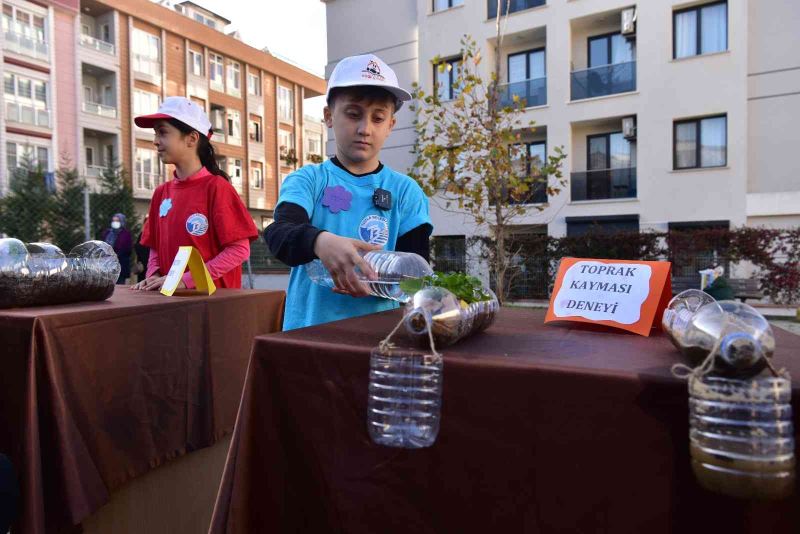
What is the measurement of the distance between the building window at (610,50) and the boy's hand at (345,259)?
15983 millimetres

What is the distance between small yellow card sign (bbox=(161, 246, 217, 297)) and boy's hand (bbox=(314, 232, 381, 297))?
105cm

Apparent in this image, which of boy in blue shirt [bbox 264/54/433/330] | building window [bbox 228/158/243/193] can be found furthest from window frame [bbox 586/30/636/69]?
building window [bbox 228/158/243/193]

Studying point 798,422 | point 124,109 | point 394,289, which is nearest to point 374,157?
point 394,289

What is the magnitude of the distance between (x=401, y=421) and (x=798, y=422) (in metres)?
0.57

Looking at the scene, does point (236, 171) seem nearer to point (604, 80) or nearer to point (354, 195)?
point (604, 80)

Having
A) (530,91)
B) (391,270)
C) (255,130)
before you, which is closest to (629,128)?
(530,91)

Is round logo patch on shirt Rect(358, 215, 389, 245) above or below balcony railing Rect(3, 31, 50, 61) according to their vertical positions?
below

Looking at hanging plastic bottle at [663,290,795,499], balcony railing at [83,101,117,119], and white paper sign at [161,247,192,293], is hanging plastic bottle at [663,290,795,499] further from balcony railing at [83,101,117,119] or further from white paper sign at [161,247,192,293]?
balcony railing at [83,101,117,119]

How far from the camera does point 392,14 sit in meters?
17.7

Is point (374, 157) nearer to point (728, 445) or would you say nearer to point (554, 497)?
point (554, 497)

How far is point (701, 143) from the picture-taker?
44.6 feet

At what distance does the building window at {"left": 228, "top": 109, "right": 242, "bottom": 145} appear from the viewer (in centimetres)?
2844

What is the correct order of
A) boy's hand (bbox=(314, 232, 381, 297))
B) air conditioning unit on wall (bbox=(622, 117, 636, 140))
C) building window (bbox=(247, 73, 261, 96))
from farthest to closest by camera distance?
building window (bbox=(247, 73, 261, 96)) → air conditioning unit on wall (bbox=(622, 117, 636, 140)) → boy's hand (bbox=(314, 232, 381, 297))

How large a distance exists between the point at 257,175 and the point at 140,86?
7762mm
